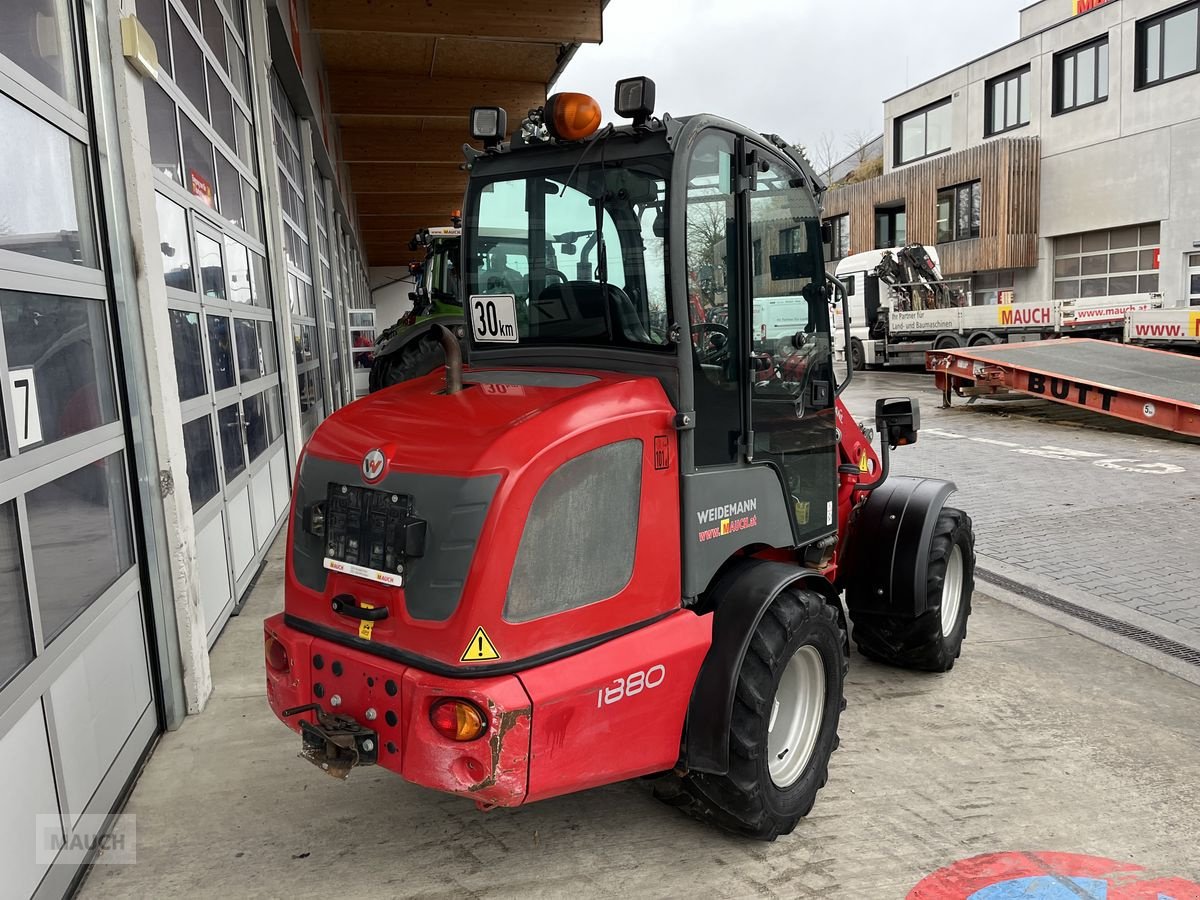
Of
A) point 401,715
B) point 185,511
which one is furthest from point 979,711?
point 185,511

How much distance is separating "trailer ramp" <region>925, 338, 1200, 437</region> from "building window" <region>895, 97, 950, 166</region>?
21733 millimetres

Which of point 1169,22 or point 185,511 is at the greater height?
point 1169,22

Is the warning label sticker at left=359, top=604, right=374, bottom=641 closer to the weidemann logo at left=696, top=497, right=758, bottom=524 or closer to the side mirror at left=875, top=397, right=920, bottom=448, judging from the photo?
the weidemann logo at left=696, top=497, right=758, bottom=524

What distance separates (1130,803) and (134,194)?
16.4 ft

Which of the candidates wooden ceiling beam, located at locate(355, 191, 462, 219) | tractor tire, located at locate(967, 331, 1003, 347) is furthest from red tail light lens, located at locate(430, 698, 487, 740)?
wooden ceiling beam, located at locate(355, 191, 462, 219)

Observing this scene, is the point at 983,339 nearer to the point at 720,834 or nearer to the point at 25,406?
the point at 720,834

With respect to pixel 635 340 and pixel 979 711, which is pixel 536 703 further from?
pixel 979 711

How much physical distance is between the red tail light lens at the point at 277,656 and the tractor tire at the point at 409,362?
5965 mm

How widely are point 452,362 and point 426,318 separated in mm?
7219

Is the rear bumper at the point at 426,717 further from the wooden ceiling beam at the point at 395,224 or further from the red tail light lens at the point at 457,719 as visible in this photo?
the wooden ceiling beam at the point at 395,224

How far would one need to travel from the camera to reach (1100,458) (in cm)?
1102

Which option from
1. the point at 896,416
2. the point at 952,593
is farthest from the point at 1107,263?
the point at 896,416

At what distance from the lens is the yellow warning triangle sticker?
105 inches

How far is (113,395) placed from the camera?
3.93 metres
